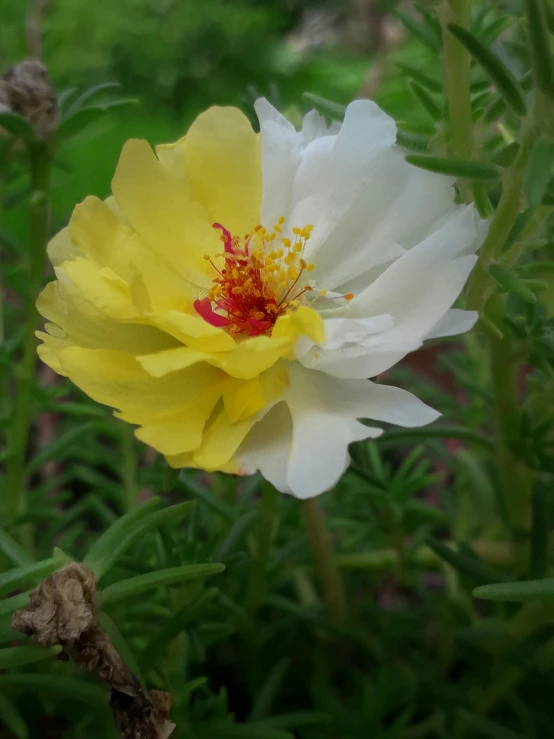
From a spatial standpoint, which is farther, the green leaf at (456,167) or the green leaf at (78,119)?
the green leaf at (78,119)

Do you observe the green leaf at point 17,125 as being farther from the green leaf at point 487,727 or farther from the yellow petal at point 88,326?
the green leaf at point 487,727

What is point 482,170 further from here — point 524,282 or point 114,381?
point 114,381

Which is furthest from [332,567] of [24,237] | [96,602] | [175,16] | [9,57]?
[175,16]

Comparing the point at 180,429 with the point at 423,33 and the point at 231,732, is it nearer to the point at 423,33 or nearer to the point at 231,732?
the point at 231,732

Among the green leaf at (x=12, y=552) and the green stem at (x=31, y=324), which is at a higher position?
the green stem at (x=31, y=324)

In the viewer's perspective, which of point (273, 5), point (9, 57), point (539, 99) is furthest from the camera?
point (273, 5)

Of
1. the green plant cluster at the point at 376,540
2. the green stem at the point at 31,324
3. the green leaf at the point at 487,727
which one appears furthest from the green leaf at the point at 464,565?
the green stem at the point at 31,324
